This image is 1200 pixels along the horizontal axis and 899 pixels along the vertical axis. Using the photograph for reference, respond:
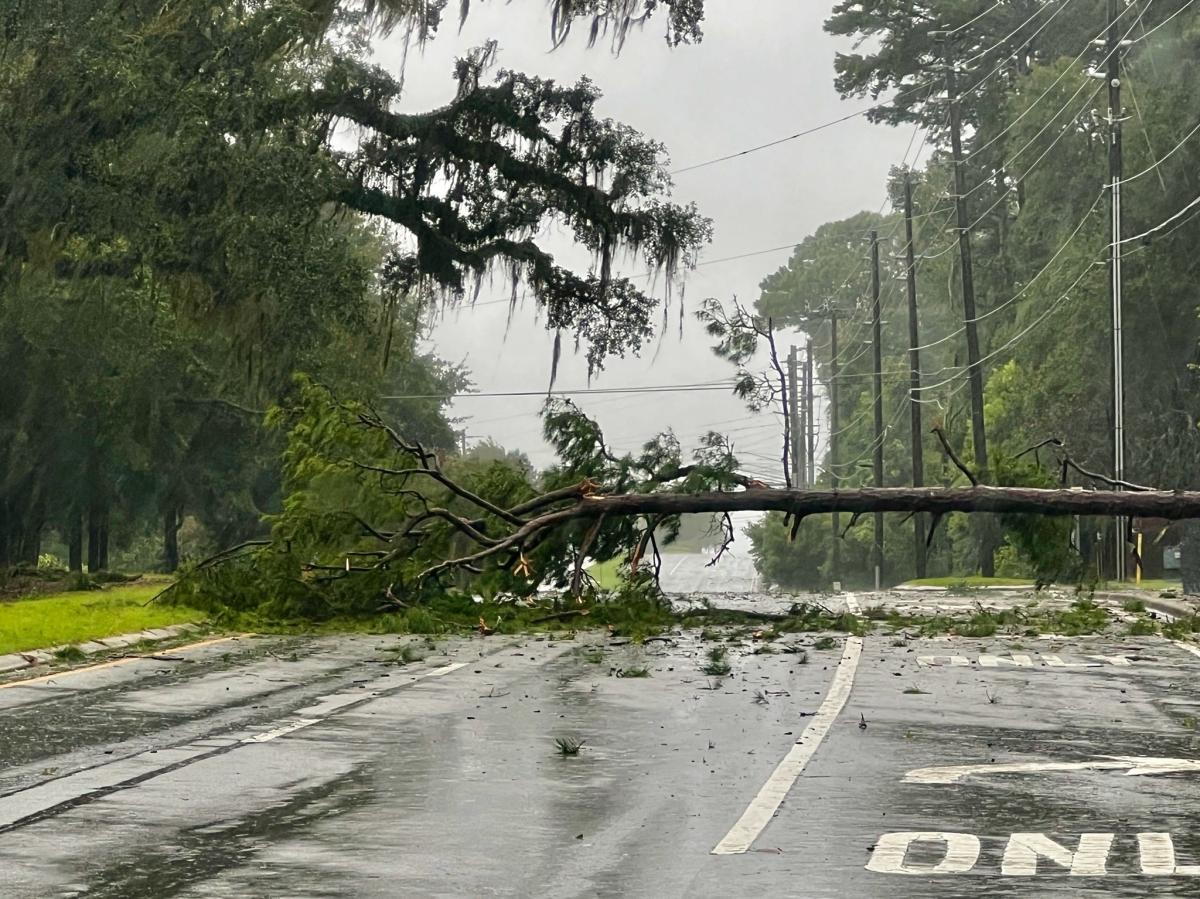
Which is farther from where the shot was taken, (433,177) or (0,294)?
(0,294)

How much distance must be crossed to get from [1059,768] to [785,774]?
157 cm

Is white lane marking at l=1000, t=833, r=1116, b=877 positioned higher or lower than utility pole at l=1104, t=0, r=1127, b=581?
lower

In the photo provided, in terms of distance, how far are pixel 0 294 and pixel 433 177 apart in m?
8.59

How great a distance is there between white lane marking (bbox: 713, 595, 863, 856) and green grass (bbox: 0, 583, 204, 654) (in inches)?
275

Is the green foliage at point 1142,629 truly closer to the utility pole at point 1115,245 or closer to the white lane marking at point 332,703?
the white lane marking at point 332,703

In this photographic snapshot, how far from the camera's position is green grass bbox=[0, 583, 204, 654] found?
58.4ft

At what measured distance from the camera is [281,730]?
477 inches

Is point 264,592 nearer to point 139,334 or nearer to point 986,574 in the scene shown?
point 139,334

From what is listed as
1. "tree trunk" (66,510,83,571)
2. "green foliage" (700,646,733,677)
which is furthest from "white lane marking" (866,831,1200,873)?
"tree trunk" (66,510,83,571)

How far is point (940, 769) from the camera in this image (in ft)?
34.9

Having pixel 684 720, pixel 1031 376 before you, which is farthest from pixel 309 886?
pixel 1031 376

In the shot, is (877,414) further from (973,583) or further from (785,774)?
(785,774)

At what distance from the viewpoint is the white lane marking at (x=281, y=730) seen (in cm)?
1166

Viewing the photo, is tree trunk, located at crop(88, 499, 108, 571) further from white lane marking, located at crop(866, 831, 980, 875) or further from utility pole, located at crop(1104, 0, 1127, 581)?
white lane marking, located at crop(866, 831, 980, 875)
